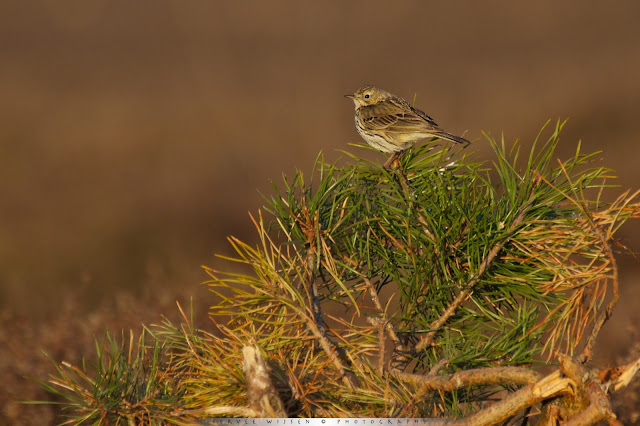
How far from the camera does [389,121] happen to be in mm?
4750

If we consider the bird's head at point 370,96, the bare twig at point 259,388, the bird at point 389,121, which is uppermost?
the bird's head at point 370,96

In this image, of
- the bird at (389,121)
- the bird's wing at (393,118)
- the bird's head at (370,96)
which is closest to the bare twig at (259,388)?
the bird at (389,121)

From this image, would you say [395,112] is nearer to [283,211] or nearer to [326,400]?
[283,211]

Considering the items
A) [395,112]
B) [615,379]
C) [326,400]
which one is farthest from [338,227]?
[395,112]

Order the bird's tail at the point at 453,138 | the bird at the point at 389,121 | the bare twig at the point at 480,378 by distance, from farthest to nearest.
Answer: the bird at the point at 389,121
the bird's tail at the point at 453,138
the bare twig at the point at 480,378

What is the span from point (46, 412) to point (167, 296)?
1.53 m

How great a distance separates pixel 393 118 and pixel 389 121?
5 cm

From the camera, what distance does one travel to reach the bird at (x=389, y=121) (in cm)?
449

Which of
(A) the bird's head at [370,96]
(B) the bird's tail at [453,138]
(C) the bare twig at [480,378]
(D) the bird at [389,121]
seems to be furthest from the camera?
(A) the bird's head at [370,96]

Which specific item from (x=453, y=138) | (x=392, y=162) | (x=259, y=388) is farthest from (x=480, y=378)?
(x=453, y=138)

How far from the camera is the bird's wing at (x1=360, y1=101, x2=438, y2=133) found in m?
4.57

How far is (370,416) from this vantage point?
159 cm

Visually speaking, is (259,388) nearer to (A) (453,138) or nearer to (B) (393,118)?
(A) (453,138)

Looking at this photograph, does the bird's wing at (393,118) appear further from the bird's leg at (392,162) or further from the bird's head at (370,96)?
the bird's leg at (392,162)
